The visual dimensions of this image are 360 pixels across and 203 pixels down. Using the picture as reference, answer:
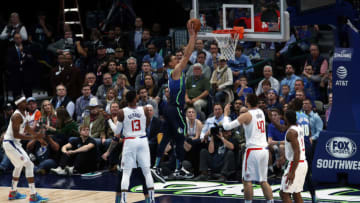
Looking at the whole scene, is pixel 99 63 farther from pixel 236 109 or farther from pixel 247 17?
pixel 247 17

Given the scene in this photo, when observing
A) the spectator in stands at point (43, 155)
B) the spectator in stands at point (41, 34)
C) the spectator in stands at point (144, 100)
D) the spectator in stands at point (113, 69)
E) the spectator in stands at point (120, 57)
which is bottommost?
the spectator in stands at point (43, 155)

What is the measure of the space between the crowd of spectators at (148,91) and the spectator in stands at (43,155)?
23 mm

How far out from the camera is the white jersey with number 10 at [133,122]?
10.6 metres

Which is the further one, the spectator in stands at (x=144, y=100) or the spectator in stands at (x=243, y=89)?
the spectator in stands at (x=243, y=89)

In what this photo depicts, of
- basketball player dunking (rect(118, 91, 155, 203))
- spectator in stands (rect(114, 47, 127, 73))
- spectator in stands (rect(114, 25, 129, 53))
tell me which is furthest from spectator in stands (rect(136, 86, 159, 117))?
basketball player dunking (rect(118, 91, 155, 203))

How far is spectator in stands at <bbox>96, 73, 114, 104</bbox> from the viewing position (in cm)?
1625

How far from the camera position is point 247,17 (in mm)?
12578

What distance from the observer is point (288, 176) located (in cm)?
965

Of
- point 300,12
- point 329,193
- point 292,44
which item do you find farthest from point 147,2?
point 329,193

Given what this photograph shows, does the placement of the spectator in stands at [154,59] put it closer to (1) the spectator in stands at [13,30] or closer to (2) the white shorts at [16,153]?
(1) the spectator in stands at [13,30]

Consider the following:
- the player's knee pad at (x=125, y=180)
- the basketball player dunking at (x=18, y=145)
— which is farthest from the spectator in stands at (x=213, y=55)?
the player's knee pad at (x=125, y=180)

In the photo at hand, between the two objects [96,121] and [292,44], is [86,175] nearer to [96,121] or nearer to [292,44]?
[96,121]

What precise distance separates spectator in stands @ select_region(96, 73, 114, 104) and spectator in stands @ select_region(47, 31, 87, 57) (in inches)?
87.9

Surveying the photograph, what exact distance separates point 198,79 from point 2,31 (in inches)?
257
